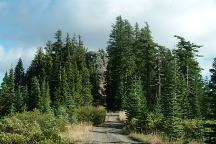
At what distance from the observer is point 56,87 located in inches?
4222

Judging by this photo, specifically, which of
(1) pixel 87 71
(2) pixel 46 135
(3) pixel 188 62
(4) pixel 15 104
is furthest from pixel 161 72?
(2) pixel 46 135

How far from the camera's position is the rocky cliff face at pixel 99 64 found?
114 m

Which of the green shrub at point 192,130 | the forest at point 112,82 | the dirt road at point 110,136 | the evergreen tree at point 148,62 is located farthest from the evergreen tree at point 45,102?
the green shrub at point 192,130

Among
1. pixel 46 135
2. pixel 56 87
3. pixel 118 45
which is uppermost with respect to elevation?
pixel 118 45

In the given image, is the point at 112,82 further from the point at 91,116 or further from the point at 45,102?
the point at 91,116

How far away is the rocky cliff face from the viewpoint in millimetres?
114375

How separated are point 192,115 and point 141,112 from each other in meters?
16.0

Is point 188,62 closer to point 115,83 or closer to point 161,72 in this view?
point 161,72

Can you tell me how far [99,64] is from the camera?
4828 inches

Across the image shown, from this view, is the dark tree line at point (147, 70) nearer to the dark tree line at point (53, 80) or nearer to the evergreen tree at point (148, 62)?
the evergreen tree at point (148, 62)

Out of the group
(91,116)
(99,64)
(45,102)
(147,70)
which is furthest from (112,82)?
(91,116)

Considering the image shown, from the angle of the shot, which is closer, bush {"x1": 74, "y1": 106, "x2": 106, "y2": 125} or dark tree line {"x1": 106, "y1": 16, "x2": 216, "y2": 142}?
bush {"x1": 74, "y1": 106, "x2": 106, "y2": 125}

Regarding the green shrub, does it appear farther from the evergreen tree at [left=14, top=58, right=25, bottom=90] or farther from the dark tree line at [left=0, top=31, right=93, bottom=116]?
the evergreen tree at [left=14, top=58, right=25, bottom=90]

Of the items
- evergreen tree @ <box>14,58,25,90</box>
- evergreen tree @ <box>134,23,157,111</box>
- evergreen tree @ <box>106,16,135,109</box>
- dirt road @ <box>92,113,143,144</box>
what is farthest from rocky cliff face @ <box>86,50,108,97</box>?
dirt road @ <box>92,113,143,144</box>
